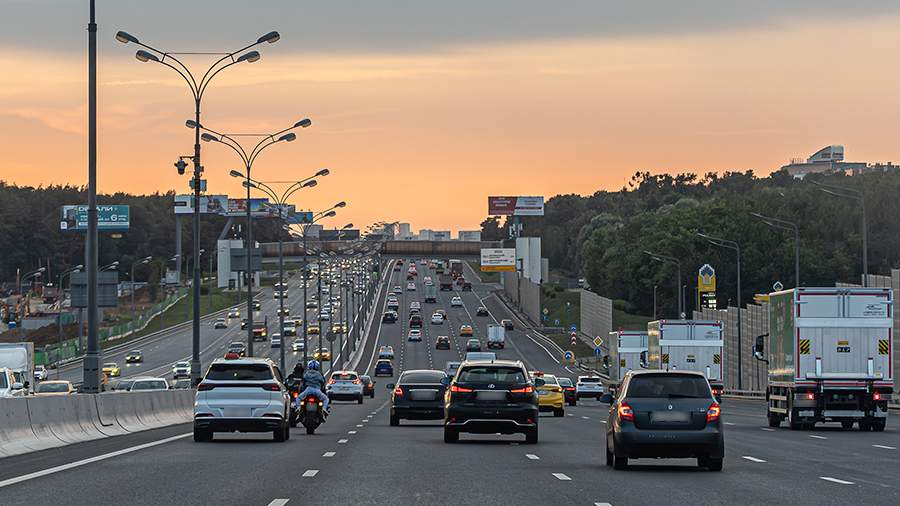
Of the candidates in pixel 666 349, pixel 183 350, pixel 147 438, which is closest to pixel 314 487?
pixel 147 438

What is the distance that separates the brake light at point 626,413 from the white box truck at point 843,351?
17.0m

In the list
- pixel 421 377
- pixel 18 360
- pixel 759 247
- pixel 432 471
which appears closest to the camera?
pixel 432 471

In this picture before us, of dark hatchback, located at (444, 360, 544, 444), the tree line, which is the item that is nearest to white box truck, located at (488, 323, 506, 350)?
the tree line

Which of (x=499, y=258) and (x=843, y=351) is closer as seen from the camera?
(x=843, y=351)

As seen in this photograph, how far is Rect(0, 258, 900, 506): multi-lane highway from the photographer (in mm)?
17703

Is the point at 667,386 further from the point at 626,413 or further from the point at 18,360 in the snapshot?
the point at 18,360

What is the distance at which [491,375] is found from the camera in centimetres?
2988

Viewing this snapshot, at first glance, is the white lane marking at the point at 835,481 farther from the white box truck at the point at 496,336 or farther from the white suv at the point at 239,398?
the white box truck at the point at 496,336

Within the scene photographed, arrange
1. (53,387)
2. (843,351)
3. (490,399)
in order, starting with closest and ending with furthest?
(490,399) → (843,351) → (53,387)

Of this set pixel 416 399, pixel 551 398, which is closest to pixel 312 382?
pixel 416 399

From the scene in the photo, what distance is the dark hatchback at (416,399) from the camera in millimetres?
41125

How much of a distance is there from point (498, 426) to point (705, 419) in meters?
8.29

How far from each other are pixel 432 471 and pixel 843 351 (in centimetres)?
1911

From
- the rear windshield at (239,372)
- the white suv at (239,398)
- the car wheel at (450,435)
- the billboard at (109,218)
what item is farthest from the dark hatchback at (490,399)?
the billboard at (109,218)
